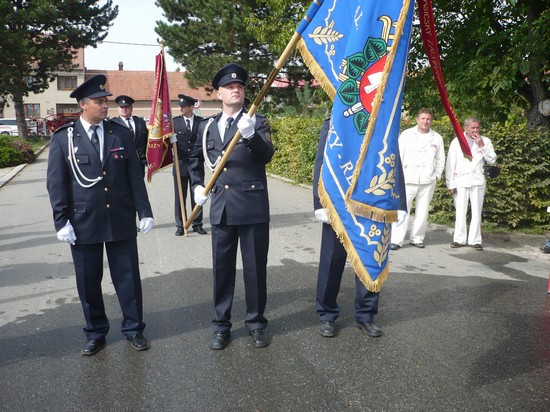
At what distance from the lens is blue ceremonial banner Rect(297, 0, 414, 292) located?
3.68 m

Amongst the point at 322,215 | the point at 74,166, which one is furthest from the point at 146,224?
the point at 322,215

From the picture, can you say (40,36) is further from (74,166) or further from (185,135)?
(74,166)

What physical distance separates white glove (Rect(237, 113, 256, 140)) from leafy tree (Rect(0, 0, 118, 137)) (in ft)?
94.1

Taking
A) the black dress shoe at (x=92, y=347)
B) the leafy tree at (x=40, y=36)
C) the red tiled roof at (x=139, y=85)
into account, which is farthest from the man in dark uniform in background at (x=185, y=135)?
the red tiled roof at (x=139, y=85)

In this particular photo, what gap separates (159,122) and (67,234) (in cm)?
404

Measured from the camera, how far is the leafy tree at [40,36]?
1137 inches

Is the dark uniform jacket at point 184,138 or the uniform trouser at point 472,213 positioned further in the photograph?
the dark uniform jacket at point 184,138

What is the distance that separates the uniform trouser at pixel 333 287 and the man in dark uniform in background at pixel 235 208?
0.51 metres

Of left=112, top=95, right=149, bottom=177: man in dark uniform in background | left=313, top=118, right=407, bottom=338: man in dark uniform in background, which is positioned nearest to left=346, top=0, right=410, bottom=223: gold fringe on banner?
left=313, top=118, right=407, bottom=338: man in dark uniform in background

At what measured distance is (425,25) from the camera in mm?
3887

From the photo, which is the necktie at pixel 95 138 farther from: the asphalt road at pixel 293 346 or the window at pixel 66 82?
the window at pixel 66 82

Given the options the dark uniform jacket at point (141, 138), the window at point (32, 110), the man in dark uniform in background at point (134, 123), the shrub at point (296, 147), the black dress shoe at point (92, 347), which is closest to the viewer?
the black dress shoe at point (92, 347)

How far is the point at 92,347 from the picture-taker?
13.4ft

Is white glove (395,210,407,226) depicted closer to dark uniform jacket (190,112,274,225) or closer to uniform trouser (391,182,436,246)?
dark uniform jacket (190,112,274,225)
